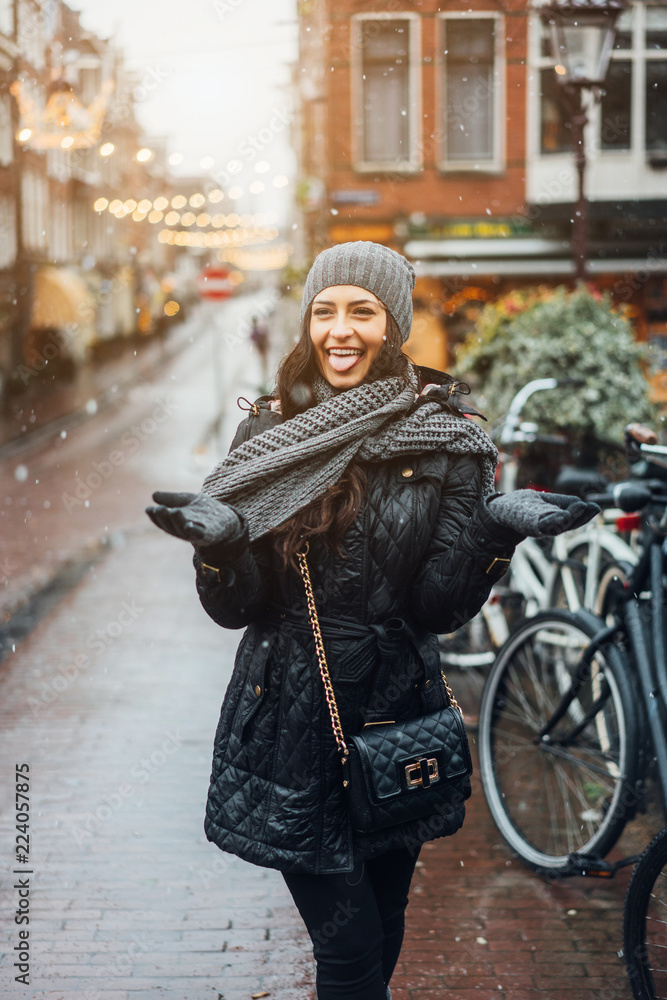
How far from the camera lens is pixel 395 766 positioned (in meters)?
2.06

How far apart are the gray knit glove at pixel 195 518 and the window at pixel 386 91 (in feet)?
49.3

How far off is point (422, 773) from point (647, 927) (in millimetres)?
823

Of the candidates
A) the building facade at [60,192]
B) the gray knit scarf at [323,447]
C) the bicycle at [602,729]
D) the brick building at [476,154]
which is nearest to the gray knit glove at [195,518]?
the gray knit scarf at [323,447]

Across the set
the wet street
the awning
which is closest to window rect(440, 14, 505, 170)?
the wet street

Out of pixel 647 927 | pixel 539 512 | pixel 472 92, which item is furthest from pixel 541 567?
pixel 472 92

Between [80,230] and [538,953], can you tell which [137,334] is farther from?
[538,953]

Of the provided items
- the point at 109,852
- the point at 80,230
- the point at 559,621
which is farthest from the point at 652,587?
the point at 80,230

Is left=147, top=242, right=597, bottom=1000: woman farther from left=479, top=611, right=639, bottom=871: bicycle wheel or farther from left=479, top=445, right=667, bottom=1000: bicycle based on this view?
left=479, top=611, right=639, bottom=871: bicycle wheel

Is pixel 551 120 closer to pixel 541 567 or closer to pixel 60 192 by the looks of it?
pixel 541 567

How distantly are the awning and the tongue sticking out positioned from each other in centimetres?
2545

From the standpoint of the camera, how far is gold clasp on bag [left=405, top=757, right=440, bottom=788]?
2.07m

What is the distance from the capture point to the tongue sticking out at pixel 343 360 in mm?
2199

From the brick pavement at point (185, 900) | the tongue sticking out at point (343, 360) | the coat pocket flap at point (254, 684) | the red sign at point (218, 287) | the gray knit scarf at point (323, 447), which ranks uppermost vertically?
the red sign at point (218, 287)

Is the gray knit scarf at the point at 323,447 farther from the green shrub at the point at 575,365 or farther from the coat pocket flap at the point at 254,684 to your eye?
the green shrub at the point at 575,365
